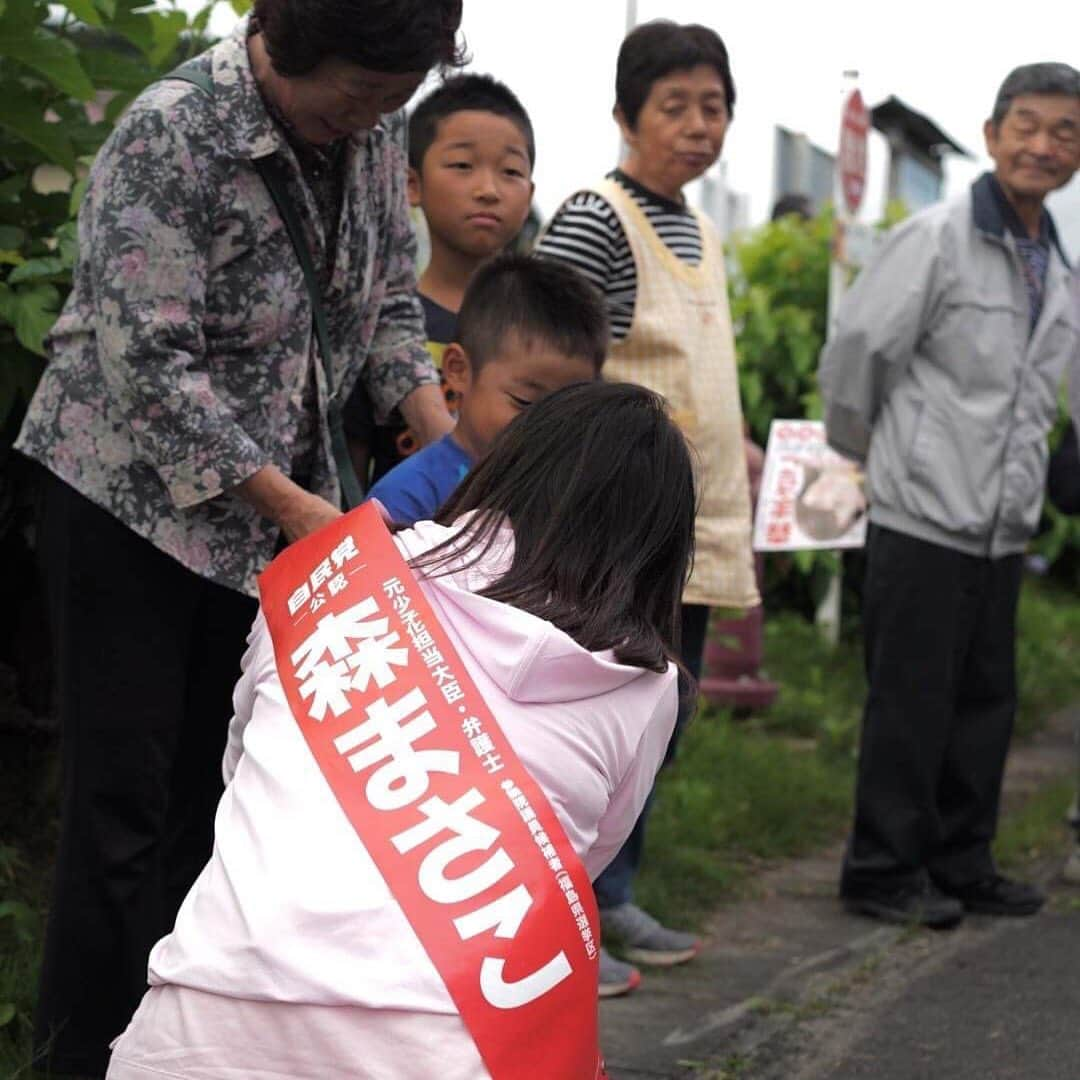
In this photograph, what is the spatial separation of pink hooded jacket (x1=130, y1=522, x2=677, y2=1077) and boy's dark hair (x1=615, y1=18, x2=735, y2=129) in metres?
2.32

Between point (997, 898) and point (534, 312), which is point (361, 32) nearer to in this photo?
point (534, 312)

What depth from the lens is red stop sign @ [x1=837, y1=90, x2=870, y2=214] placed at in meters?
7.84

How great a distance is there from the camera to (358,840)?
1.96 meters

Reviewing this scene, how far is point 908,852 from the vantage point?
4809mm

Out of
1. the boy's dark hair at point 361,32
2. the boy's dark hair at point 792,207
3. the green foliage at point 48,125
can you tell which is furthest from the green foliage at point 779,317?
the boy's dark hair at point 361,32

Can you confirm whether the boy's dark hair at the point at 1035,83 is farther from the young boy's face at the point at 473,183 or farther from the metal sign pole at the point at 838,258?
the metal sign pole at the point at 838,258

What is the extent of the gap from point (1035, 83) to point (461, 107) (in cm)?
171

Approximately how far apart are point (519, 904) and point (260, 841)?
0.90ft

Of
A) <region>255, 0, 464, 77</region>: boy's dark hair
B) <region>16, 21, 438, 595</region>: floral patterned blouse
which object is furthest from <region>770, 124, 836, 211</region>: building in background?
<region>255, 0, 464, 77</region>: boy's dark hair

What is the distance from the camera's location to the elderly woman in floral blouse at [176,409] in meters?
2.79

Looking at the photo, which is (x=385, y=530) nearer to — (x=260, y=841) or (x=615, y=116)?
(x=260, y=841)

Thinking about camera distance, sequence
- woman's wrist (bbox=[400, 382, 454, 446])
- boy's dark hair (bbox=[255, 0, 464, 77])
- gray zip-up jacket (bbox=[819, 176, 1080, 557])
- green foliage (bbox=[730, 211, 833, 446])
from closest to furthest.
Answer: boy's dark hair (bbox=[255, 0, 464, 77]) < woman's wrist (bbox=[400, 382, 454, 446]) < gray zip-up jacket (bbox=[819, 176, 1080, 557]) < green foliage (bbox=[730, 211, 833, 446])

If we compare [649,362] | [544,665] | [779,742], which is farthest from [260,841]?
[779,742]

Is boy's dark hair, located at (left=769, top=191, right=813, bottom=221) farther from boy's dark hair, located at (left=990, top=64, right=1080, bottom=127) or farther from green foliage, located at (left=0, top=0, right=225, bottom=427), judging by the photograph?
green foliage, located at (left=0, top=0, right=225, bottom=427)
